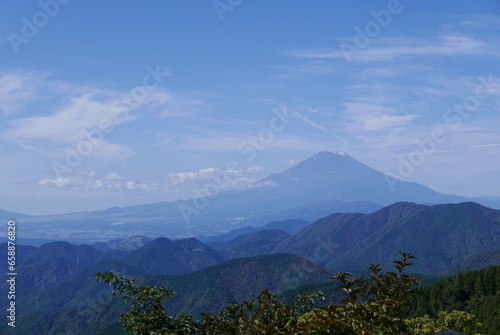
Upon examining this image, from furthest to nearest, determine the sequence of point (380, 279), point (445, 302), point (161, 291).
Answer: point (445, 302) → point (161, 291) → point (380, 279)

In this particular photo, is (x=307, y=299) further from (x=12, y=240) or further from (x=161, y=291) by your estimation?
(x=12, y=240)

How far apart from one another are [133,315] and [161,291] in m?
0.97

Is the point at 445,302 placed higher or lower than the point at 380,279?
lower

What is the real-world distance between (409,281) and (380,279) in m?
0.58

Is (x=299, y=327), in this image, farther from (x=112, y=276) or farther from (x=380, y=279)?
(x=112, y=276)

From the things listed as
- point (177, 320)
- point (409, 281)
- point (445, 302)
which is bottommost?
point (445, 302)

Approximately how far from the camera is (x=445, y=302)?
9625 centimetres

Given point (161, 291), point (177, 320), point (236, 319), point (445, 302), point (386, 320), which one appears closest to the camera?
point (386, 320)

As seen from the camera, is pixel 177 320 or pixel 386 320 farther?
pixel 177 320

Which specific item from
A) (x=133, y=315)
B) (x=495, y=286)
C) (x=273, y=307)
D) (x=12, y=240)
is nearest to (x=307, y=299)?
(x=273, y=307)

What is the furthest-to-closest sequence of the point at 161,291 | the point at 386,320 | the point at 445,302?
the point at 445,302, the point at 161,291, the point at 386,320

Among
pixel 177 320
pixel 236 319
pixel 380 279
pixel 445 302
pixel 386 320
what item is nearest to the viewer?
pixel 386 320

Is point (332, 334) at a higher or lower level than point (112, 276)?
lower

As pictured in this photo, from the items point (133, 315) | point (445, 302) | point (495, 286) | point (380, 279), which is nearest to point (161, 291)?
point (133, 315)
